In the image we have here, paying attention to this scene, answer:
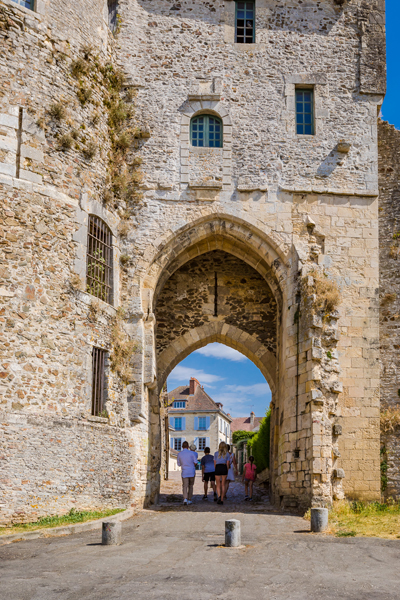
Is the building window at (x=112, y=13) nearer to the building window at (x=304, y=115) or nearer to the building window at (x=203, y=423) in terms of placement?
the building window at (x=304, y=115)

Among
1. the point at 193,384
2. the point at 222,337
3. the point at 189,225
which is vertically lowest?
the point at 222,337

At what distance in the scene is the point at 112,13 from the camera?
1484cm

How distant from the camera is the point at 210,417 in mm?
50250

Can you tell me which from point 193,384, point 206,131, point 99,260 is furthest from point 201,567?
point 193,384

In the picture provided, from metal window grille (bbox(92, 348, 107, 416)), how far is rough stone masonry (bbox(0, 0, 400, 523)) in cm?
14

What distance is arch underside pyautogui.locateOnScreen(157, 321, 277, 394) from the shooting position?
15781 millimetres

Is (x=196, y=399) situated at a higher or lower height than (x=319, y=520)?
higher

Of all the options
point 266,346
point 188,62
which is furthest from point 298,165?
point 266,346

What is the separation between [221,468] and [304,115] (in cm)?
788

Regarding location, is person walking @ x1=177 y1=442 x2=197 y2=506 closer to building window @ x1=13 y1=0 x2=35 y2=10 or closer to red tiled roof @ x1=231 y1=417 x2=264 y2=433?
building window @ x1=13 y1=0 x2=35 y2=10

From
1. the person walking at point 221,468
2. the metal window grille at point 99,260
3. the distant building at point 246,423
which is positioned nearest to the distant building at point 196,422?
the distant building at point 246,423

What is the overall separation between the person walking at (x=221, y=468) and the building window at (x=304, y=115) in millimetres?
7035

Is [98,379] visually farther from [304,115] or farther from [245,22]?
[245,22]

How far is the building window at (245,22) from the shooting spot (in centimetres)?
1488
